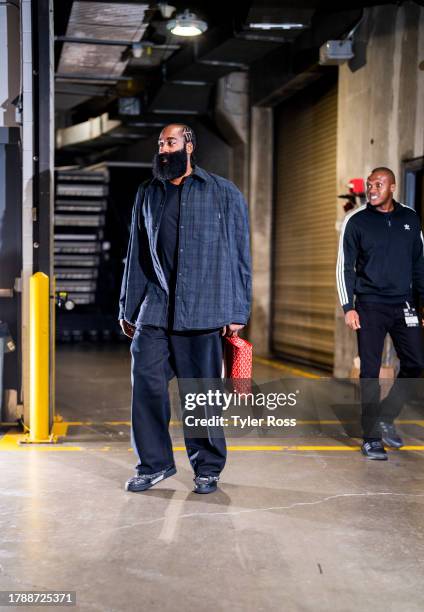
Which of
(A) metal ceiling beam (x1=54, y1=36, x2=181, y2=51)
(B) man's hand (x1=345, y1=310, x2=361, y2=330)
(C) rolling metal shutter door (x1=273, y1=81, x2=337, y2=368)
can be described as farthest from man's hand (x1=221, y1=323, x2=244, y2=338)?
(A) metal ceiling beam (x1=54, y1=36, x2=181, y2=51)

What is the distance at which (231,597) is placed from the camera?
2.86 meters

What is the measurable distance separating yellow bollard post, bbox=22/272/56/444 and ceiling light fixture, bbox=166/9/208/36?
4812 mm

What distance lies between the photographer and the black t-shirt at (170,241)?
421 cm

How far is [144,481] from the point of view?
14.0 ft

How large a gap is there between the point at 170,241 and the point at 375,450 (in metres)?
2.12

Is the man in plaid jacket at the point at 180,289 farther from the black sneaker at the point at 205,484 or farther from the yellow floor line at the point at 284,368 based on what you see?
the yellow floor line at the point at 284,368

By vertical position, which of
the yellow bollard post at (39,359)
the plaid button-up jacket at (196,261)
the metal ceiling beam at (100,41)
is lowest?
the yellow bollard post at (39,359)

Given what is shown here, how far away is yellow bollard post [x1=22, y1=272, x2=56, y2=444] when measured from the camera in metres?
5.49

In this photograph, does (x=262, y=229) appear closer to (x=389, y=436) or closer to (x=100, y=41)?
(x=100, y=41)

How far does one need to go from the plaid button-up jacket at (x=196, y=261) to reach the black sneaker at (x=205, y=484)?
872mm

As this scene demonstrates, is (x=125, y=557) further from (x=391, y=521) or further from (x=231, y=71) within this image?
(x=231, y=71)

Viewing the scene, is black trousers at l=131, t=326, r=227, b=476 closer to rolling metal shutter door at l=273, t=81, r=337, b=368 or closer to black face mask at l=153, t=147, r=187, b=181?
black face mask at l=153, t=147, r=187, b=181

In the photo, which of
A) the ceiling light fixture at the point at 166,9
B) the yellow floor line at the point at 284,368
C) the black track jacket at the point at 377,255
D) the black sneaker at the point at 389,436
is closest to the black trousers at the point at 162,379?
the black track jacket at the point at 377,255

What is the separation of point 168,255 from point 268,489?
1.47m
